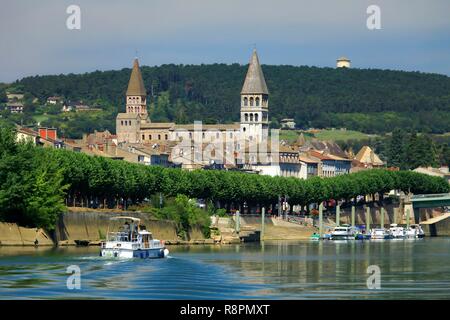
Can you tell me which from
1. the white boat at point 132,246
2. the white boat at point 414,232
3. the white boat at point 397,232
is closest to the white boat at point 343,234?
the white boat at point 397,232

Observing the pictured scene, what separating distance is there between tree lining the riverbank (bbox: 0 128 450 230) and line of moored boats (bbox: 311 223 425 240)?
9.93 m

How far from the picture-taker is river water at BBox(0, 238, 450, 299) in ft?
202

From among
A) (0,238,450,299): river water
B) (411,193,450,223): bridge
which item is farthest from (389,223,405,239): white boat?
(0,238,450,299): river water

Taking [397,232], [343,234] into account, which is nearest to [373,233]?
[397,232]

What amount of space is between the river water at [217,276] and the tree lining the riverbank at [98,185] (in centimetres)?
589

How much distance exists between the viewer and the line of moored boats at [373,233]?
523ft

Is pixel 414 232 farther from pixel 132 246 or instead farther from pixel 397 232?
pixel 132 246

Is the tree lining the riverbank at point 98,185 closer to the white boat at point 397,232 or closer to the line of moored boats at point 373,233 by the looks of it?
the line of moored boats at point 373,233

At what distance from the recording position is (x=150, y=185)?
135 metres

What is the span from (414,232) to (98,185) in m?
67.2

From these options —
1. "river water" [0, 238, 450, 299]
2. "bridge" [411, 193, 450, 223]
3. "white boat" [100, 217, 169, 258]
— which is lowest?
"river water" [0, 238, 450, 299]

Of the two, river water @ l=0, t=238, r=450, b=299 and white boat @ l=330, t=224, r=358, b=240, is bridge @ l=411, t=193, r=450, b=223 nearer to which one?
white boat @ l=330, t=224, r=358, b=240

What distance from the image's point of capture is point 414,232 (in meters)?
179
